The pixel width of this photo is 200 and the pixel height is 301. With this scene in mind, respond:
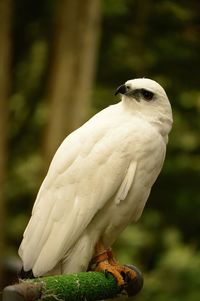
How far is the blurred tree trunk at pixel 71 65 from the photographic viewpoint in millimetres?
7484

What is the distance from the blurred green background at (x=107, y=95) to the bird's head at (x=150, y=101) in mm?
3473

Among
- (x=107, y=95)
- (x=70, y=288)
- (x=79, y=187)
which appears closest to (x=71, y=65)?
(x=107, y=95)

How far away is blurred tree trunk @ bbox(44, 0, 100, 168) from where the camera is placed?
7.48 m

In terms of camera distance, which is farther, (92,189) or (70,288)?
(92,189)

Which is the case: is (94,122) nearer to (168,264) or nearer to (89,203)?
(89,203)

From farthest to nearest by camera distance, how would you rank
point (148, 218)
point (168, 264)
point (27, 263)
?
point (148, 218) < point (168, 264) < point (27, 263)

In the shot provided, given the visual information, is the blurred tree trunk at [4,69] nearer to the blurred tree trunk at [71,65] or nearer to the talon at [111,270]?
the blurred tree trunk at [71,65]

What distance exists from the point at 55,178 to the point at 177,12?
14.4 feet

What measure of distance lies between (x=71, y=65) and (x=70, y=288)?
15.3ft

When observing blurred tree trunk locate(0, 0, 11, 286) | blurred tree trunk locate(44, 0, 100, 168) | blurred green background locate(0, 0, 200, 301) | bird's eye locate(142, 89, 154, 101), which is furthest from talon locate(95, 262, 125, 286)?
blurred tree trunk locate(44, 0, 100, 168)

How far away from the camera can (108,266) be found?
148 inches

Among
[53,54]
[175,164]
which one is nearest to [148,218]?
[175,164]

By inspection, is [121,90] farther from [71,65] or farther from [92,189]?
[71,65]

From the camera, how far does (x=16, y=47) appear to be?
343 inches
